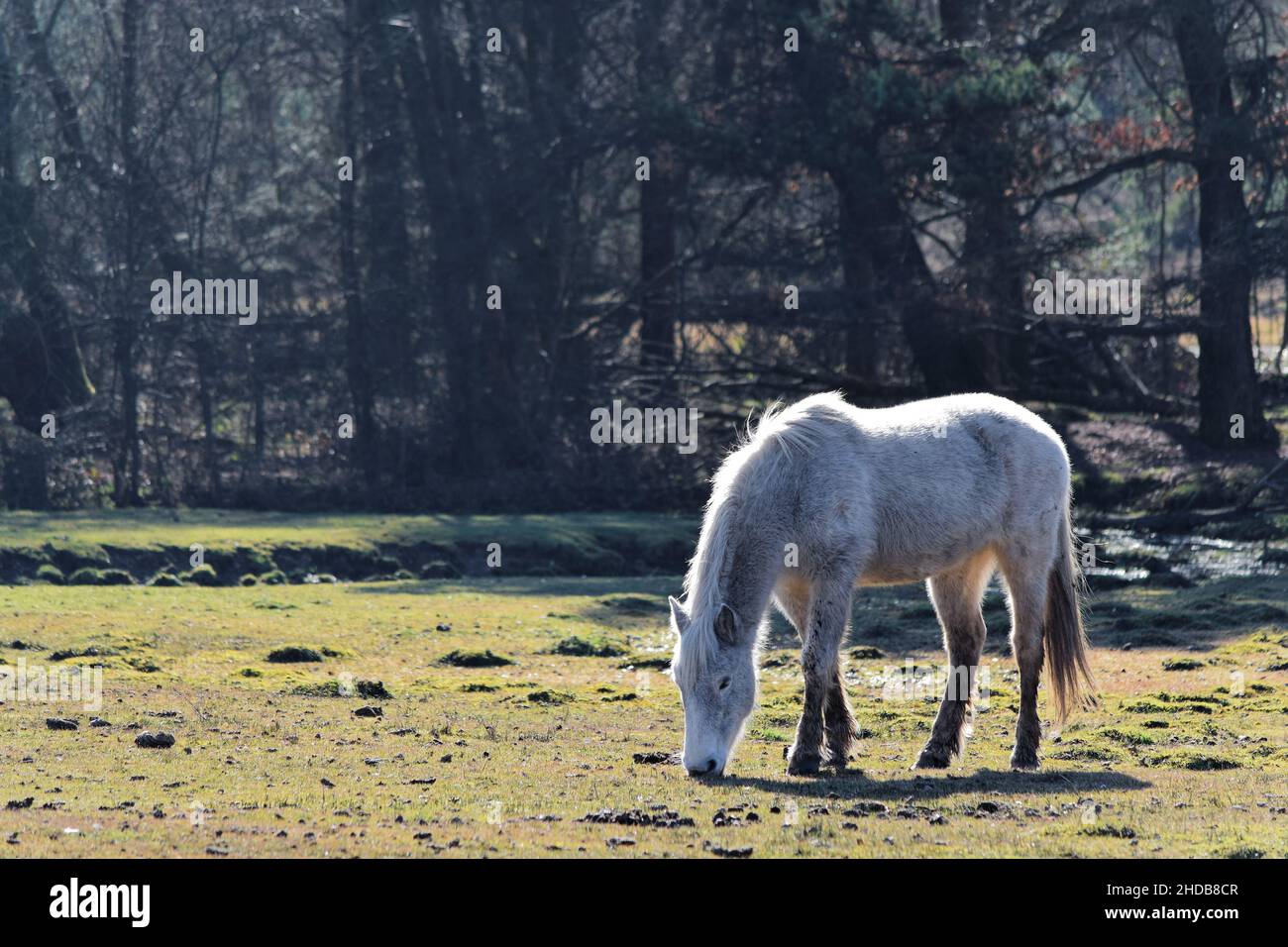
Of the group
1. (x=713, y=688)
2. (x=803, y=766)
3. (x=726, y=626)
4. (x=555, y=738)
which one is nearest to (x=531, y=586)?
(x=555, y=738)

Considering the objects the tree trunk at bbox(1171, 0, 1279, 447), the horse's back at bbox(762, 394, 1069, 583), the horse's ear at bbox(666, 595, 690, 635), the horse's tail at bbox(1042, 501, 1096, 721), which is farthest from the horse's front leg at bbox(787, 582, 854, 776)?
the tree trunk at bbox(1171, 0, 1279, 447)

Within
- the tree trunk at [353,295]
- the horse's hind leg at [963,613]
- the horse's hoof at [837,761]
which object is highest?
the tree trunk at [353,295]

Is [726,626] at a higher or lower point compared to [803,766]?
higher

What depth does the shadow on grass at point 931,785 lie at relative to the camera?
1055cm

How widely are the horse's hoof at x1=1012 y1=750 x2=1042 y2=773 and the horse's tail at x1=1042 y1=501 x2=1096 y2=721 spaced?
1043 mm

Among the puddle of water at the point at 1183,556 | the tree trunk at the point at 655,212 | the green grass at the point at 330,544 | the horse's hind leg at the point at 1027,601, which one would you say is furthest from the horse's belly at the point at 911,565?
the tree trunk at the point at 655,212

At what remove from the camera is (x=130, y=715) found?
535 inches

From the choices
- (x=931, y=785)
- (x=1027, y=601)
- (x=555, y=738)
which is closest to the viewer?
(x=931, y=785)

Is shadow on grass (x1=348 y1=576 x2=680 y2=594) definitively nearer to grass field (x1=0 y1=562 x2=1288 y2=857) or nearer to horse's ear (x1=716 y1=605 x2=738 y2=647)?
grass field (x1=0 y1=562 x2=1288 y2=857)

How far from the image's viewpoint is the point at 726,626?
1095cm

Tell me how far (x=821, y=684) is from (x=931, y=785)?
3.32 feet

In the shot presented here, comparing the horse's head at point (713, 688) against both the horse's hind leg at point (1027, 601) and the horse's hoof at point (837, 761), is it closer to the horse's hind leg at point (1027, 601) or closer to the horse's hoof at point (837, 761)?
the horse's hoof at point (837, 761)

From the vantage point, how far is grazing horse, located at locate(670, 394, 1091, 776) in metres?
11.1

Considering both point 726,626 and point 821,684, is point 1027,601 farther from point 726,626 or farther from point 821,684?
point 726,626
